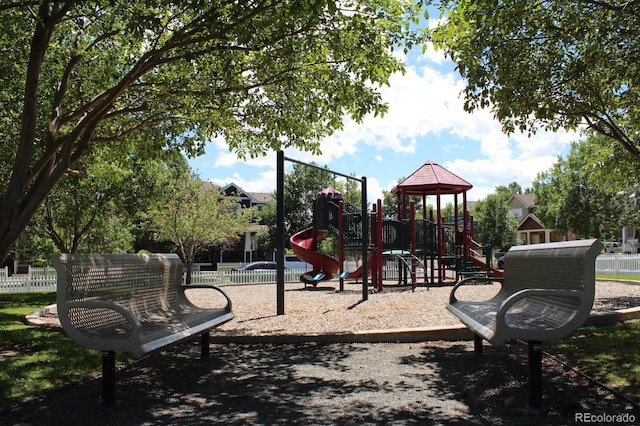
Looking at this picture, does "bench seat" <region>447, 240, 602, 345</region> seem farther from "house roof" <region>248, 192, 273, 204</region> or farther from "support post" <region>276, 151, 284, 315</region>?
"house roof" <region>248, 192, 273, 204</region>

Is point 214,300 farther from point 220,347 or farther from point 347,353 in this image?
point 347,353

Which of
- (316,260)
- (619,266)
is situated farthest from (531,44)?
(619,266)

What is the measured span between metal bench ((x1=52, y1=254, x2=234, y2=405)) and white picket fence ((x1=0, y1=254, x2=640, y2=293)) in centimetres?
1585

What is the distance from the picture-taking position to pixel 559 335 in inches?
156

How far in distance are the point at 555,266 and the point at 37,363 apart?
5301 mm

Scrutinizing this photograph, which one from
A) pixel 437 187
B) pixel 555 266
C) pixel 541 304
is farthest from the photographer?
pixel 437 187

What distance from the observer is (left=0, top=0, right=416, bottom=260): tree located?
6980 millimetres

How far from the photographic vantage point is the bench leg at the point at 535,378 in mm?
4027

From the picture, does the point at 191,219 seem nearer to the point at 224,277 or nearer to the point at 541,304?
the point at 224,277

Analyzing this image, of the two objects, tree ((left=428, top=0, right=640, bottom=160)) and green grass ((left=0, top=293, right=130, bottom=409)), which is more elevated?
tree ((left=428, top=0, right=640, bottom=160))

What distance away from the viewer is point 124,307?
13.8 ft

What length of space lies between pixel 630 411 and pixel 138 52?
10.0 metres

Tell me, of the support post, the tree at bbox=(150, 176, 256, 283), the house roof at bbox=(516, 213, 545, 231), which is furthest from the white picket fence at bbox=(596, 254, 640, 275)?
the house roof at bbox=(516, 213, 545, 231)

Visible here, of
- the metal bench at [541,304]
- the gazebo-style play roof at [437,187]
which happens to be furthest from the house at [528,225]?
the metal bench at [541,304]
